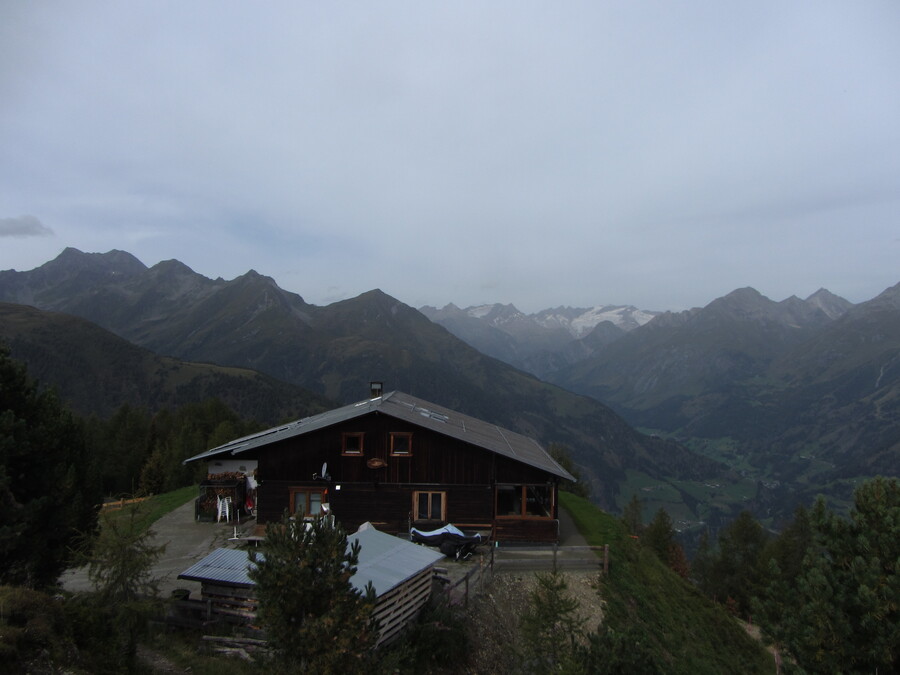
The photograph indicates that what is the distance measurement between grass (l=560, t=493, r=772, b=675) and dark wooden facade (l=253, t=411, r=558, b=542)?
4.24 m

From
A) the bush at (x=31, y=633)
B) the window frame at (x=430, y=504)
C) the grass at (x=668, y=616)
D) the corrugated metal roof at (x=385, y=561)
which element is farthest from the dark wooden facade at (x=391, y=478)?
the bush at (x=31, y=633)

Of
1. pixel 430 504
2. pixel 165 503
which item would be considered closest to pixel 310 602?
pixel 430 504

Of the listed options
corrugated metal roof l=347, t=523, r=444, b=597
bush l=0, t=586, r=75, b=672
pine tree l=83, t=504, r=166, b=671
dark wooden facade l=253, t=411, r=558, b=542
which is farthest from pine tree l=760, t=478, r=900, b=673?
bush l=0, t=586, r=75, b=672

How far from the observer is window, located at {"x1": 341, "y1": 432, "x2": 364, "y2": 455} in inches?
1103

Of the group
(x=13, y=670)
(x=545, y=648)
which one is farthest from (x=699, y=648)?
(x=13, y=670)

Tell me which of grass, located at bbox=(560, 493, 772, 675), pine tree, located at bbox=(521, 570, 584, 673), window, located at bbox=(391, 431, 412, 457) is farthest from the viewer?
window, located at bbox=(391, 431, 412, 457)

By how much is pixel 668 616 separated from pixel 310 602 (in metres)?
20.8

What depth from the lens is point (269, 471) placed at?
2806 centimetres

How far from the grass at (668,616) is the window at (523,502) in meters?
2.51

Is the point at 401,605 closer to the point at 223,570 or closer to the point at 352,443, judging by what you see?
the point at 223,570

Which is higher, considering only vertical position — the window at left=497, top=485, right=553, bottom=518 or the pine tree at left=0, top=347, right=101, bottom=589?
the pine tree at left=0, top=347, right=101, bottom=589

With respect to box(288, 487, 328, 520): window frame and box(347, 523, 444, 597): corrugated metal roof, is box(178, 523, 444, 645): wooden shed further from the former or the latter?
box(288, 487, 328, 520): window frame

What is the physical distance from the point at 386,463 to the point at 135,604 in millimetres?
14466

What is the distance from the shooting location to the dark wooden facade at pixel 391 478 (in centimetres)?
2756
